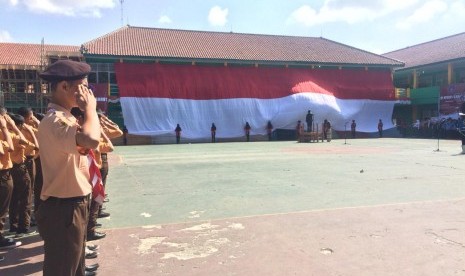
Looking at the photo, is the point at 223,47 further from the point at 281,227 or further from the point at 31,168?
the point at 281,227

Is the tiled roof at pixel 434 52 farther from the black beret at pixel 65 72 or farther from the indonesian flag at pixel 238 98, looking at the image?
the black beret at pixel 65 72

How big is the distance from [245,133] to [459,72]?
19.0 m

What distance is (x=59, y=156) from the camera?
8.13 ft

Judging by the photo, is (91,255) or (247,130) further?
(247,130)

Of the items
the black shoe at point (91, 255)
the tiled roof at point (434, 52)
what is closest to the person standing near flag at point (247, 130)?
the tiled roof at point (434, 52)

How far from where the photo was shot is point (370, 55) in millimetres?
35344

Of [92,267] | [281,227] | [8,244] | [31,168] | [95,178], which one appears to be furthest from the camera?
[31,168]

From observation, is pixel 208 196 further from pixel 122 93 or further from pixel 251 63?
pixel 251 63

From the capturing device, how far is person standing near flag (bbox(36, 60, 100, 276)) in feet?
7.98

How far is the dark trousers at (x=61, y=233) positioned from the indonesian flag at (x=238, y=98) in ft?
81.9

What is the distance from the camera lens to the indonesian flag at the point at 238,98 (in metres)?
27.8

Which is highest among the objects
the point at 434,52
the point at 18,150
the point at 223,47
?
the point at 434,52

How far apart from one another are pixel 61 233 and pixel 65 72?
0.94 meters

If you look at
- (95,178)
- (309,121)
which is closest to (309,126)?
(309,121)
